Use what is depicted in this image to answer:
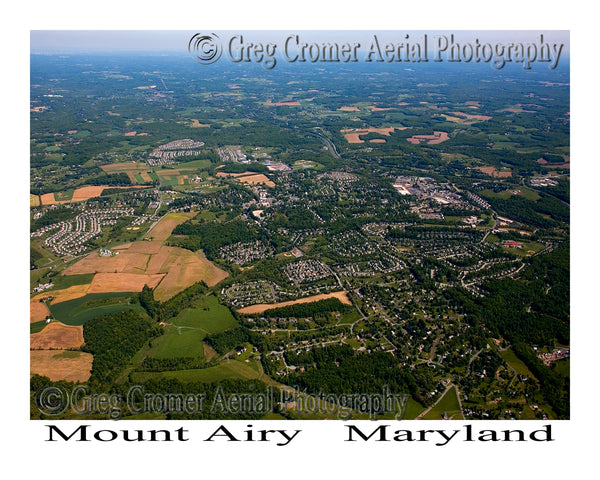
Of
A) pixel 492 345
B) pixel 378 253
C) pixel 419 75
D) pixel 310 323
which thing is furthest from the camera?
pixel 419 75

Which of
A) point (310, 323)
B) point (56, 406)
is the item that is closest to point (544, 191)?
point (310, 323)

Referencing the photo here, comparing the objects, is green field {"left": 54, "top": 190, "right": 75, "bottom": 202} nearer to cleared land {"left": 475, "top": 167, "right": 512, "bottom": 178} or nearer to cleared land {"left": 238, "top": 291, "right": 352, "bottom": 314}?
cleared land {"left": 238, "top": 291, "right": 352, "bottom": 314}

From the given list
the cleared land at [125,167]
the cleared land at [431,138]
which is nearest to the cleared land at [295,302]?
the cleared land at [125,167]

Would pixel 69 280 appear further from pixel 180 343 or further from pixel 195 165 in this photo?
pixel 195 165

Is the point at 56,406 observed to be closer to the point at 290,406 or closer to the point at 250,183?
the point at 290,406

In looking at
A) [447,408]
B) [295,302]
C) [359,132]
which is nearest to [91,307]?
[295,302]

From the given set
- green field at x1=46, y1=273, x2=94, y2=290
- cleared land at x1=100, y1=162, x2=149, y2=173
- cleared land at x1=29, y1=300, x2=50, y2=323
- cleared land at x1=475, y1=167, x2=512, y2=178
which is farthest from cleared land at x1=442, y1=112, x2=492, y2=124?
cleared land at x1=29, y1=300, x2=50, y2=323
